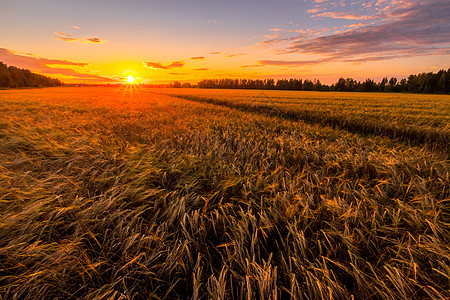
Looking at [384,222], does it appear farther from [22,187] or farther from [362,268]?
[22,187]

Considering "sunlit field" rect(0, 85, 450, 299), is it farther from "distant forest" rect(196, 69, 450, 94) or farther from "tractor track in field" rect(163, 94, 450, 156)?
"distant forest" rect(196, 69, 450, 94)

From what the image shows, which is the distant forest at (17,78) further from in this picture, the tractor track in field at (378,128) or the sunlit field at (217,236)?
the sunlit field at (217,236)

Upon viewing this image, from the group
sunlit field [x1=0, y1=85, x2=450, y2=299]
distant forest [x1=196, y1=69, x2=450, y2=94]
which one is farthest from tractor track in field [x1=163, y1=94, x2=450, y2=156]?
distant forest [x1=196, y1=69, x2=450, y2=94]

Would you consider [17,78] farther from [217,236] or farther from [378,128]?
[378,128]

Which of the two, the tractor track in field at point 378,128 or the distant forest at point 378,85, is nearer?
the tractor track in field at point 378,128

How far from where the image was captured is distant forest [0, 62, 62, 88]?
69.5 meters

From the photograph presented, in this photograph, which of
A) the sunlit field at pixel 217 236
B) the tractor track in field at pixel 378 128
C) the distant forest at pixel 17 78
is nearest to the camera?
the sunlit field at pixel 217 236

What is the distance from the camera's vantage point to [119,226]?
6.11ft

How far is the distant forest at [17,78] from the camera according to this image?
6950 cm

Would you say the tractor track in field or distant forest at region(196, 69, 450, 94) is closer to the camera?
the tractor track in field

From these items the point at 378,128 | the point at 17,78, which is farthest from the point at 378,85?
the point at 17,78

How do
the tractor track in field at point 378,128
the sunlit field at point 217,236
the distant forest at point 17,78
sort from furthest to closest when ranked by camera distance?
the distant forest at point 17,78 → the tractor track in field at point 378,128 → the sunlit field at point 217,236

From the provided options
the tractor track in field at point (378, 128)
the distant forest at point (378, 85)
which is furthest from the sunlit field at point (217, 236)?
the distant forest at point (378, 85)

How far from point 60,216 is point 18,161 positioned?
2181 millimetres
